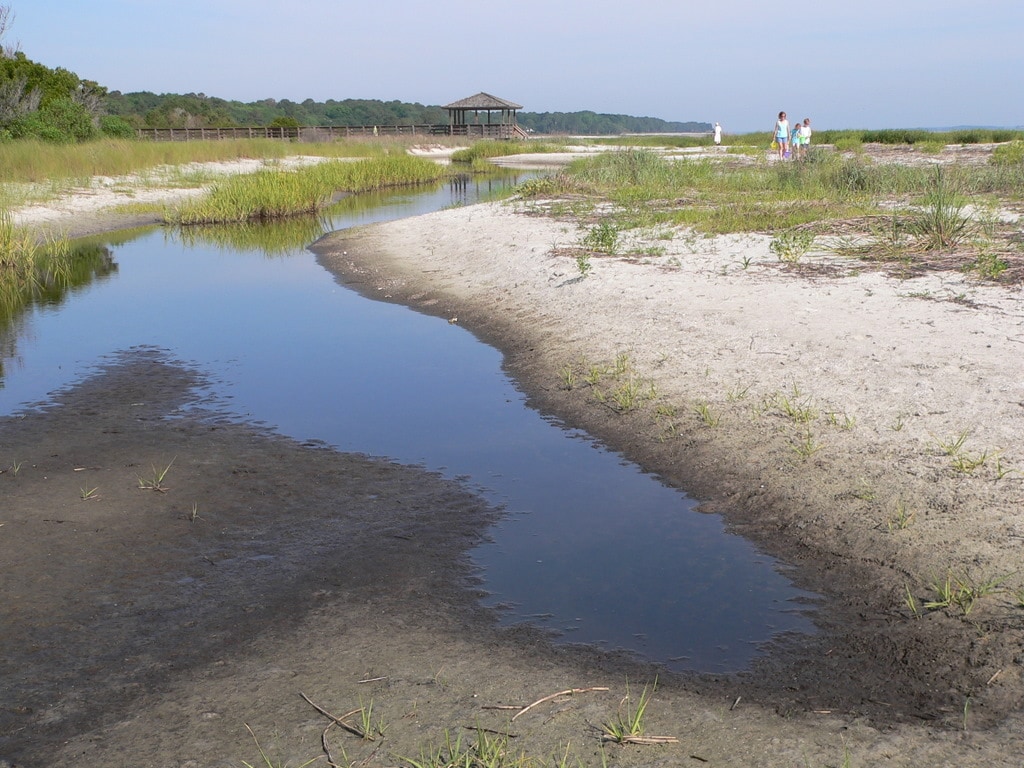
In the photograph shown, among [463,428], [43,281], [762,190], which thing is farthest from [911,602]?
[762,190]

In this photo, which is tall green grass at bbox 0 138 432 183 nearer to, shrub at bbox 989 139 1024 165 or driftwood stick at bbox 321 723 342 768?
driftwood stick at bbox 321 723 342 768

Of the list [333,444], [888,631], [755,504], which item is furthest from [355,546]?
[888,631]

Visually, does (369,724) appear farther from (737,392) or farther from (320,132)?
(320,132)

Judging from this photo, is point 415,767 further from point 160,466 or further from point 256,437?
point 256,437

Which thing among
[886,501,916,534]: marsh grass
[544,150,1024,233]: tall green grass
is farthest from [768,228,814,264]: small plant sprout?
[886,501,916,534]: marsh grass

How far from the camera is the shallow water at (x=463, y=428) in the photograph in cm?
427

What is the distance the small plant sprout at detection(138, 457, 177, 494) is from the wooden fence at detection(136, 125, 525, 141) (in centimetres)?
3855

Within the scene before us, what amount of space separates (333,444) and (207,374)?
2.57 metres

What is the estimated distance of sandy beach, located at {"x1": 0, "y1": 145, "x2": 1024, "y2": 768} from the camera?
3.33 m

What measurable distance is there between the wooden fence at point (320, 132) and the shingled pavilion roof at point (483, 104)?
1.37 m

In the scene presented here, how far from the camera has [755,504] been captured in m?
5.38

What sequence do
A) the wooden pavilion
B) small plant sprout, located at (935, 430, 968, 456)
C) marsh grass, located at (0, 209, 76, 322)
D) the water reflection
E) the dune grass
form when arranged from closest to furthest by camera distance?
small plant sprout, located at (935, 430, 968, 456) → the water reflection → marsh grass, located at (0, 209, 76, 322) → the dune grass → the wooden pavilion

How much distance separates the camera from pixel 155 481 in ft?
18.8

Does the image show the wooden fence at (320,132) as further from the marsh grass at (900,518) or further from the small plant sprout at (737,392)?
the marsh grass at (900,518)
